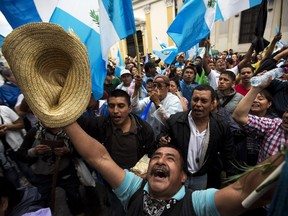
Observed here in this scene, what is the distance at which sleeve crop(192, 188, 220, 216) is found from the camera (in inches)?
42.7

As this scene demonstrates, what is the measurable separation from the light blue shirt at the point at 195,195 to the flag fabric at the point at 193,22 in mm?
2529

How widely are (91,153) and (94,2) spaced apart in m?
2.04

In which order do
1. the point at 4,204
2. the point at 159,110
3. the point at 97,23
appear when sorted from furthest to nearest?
1. the point at 159,110
2. the point at 97,23
3. the point at 4,204

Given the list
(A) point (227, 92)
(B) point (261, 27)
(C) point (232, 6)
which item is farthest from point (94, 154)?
(B) point (261, 27)

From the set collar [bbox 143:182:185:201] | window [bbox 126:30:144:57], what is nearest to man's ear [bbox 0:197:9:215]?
collar [bbox 143:182:185:201]

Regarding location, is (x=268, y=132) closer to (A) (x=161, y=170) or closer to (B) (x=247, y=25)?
(A) (x=161, y=170)

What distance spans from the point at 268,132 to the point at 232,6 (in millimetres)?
2536

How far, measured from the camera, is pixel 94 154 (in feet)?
4.19

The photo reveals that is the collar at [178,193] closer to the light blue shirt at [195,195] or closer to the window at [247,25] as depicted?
the light blue shirt at [195,195]

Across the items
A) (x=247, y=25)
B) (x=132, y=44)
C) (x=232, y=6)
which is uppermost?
(x=232, y=6)

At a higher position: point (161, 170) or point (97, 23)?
point (97, 23)

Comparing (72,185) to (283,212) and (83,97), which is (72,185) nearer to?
(83,97)

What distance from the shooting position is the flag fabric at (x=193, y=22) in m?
3.26

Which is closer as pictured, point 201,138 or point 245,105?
point 245,105
